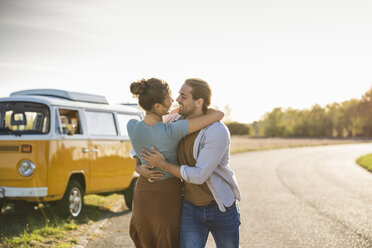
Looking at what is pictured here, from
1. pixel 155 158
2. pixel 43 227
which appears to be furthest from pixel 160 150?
pixel 43 227

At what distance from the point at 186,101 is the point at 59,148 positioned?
4.81m

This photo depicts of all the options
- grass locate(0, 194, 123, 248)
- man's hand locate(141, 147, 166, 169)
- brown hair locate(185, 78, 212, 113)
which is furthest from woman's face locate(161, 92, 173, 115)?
grass locate(0, 194, 123, 248)

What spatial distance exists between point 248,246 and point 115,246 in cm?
189

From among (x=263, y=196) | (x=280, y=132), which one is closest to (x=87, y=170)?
(x=263, y=196)

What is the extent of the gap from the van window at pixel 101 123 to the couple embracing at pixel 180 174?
216 inches

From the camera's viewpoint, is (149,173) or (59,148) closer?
(149,173)

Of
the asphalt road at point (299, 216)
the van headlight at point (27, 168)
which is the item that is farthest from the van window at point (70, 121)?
the asphalt road at point (299, 216)

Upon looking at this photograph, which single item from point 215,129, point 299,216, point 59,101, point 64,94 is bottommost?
point 299,216

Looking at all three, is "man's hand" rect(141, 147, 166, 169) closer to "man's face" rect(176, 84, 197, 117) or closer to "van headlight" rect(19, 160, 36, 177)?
"man's face" rect(176, 84, 197, 117)

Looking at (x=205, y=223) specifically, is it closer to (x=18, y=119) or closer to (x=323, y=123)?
(x=18, y=119)

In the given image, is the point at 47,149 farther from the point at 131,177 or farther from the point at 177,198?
the point at 177,198

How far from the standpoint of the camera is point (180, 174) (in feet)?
10.3

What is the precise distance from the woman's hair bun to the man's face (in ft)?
0.87

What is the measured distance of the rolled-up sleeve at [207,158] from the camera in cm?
311
